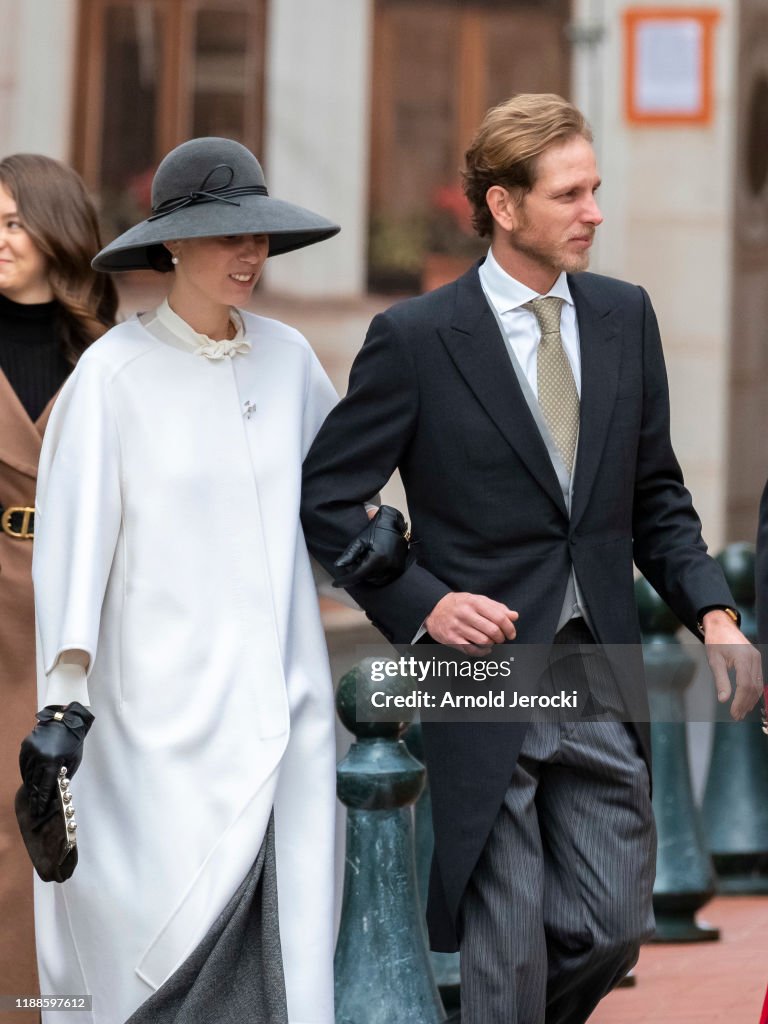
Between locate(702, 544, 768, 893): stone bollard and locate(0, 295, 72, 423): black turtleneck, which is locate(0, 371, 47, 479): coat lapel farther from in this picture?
locate(702, 544, 768, 893): stone bollard

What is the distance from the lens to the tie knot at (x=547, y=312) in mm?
3789

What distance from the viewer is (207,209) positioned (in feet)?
12.5

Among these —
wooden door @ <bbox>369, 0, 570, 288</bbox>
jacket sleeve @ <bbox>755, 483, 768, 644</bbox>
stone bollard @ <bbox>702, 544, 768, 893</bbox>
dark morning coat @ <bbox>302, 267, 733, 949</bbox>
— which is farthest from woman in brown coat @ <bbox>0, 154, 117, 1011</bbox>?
wooden door @ <bbox>369, 0, 570, 288</bbox>

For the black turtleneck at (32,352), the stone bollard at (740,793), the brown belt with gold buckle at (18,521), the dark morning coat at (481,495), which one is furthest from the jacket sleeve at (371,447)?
the stone bollard at (740,793)

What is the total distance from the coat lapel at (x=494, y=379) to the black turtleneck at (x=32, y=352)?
46.6 inches

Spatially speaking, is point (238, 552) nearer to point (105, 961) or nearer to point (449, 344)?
point (449, 344)

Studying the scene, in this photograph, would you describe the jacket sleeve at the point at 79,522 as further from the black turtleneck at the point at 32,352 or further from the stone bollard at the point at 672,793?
the stone bollard at the point at 672,793

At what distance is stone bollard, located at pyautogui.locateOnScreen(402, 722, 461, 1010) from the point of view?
4.80 metres

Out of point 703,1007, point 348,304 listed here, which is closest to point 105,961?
point 703,1007

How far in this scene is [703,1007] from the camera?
491cm

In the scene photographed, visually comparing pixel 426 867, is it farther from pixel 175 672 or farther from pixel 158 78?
pixel 158 78

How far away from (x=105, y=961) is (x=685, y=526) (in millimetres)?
1492

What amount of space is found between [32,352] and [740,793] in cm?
306

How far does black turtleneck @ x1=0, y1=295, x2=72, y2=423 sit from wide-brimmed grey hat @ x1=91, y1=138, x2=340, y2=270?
0.57 m
